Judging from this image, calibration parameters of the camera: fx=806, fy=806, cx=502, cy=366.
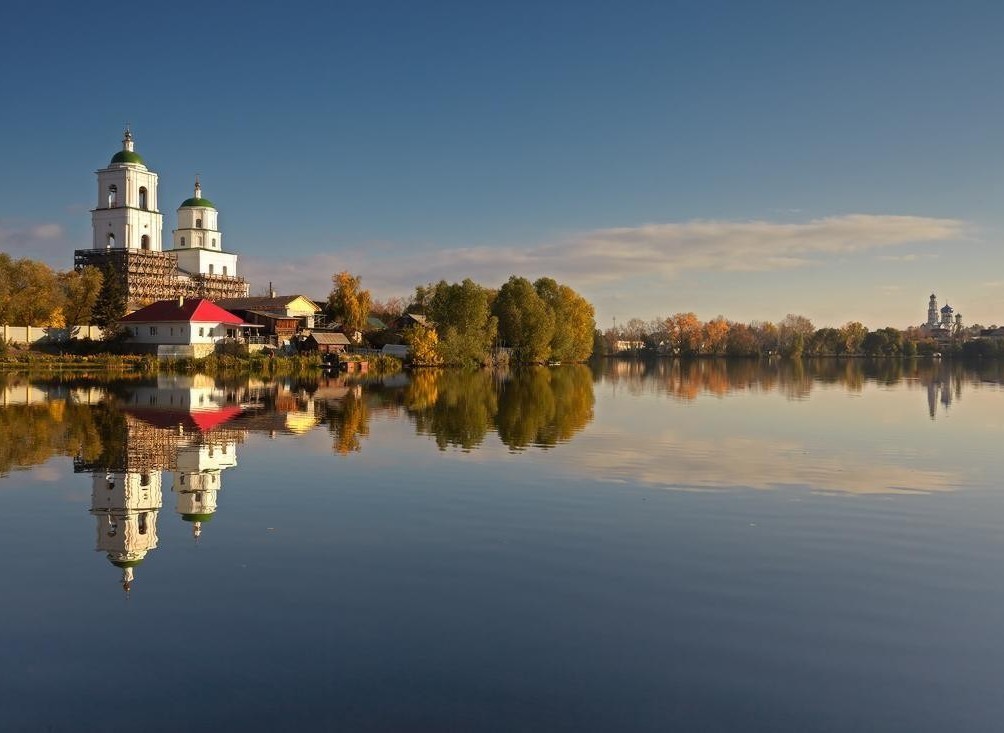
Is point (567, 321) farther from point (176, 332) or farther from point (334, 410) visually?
point (334, 410)

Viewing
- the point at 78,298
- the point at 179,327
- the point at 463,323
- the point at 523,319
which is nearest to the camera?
the point at 179,327

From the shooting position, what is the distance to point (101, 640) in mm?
7336

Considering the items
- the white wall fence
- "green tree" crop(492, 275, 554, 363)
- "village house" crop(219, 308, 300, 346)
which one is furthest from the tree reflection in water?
"green tree" crop(492, 275, 554, 363)

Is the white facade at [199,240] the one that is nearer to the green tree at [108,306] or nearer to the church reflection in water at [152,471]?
the green tree at [108,306]

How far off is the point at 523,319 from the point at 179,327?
1489 inches

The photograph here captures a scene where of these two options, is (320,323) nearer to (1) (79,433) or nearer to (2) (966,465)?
(1) (79,433)

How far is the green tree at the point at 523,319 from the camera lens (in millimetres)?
89438

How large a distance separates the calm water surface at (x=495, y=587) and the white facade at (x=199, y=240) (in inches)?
3128

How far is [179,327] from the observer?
65.2 meters

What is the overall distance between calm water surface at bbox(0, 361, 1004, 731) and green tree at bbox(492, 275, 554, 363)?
69.4m

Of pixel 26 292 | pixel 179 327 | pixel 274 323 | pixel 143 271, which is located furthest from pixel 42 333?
pixel 143 271

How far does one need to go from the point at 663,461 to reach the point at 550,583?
9.70m

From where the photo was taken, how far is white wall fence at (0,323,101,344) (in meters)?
61.0

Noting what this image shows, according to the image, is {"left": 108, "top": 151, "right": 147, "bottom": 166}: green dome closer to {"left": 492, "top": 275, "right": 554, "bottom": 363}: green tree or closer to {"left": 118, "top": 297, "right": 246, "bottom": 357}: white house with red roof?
{"left": 118, "top": 297, "right": 246, "bottom": 357}: white house with red roof
